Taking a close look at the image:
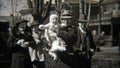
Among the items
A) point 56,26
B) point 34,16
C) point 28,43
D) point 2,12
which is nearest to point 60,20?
point 56,26

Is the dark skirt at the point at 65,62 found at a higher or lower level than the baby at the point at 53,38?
lower

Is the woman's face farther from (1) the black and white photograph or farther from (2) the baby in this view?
(2) the baby

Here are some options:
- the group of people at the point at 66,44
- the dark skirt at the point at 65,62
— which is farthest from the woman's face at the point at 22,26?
the dark skirt at the point at 65,62

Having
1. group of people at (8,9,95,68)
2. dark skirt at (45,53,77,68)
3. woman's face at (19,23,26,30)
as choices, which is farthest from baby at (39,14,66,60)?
woman's face at (19,23,26,30)

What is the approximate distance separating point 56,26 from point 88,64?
89 cm

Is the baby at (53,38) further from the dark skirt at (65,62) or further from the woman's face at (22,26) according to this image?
the woman's face at (22,26)

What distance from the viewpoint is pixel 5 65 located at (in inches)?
467

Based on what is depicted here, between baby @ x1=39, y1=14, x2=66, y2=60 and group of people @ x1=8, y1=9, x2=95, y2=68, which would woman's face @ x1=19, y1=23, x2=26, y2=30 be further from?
baby @ x1=39, y1=14, x2=66, y2=60

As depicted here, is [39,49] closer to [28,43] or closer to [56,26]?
[28,43]

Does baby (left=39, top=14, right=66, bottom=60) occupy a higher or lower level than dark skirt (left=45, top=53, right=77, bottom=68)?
higher

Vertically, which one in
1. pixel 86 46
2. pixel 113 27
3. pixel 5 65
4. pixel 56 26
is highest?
pixel 56 26

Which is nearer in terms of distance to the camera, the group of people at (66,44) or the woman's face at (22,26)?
the group of people at (66,44)

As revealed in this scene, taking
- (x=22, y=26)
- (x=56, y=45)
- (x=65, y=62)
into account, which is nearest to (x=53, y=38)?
(x=56, y=45)

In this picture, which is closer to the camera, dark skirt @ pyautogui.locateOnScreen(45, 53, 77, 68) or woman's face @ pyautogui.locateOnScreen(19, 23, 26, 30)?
dark skirt @ pyautogui.locateOnScreen(45, 53, 77, 68)
